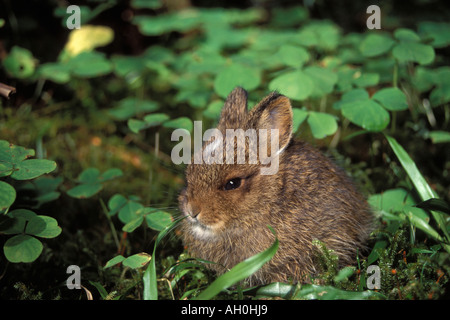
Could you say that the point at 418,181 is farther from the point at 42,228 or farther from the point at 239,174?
the point at 42,228

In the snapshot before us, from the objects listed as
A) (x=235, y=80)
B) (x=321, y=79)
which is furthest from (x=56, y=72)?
(x=321, y=79)

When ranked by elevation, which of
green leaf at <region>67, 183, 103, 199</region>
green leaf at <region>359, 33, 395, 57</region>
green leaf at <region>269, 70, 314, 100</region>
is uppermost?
green leaf at <region>359, 33, 395, 57</region>

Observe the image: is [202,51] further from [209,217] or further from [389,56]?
[209,217]

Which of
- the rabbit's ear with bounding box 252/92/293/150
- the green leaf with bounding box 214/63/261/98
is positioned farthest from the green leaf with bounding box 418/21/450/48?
the rabbit's ear with bounding box 252/92/293/150

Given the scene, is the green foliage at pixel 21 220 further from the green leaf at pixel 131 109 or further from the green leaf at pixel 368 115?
the green leaf at pixel 368 115

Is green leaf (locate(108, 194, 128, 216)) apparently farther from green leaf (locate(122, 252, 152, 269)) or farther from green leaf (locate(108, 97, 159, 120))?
green leaf (locate(108, 97, 159, 120))

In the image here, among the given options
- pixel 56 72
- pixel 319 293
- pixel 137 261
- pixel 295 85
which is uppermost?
pixel 56 72

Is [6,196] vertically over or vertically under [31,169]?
under
